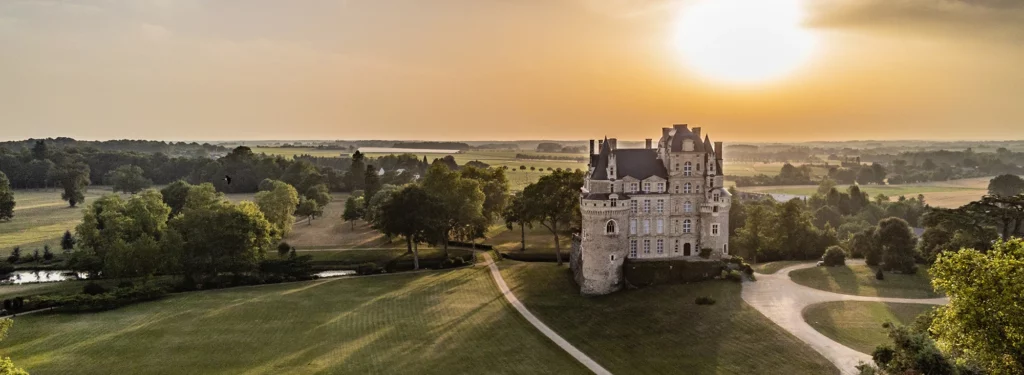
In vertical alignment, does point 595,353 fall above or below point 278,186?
below

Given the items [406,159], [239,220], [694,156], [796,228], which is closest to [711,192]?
[694,156]

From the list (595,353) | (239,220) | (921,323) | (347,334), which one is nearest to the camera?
(921,323)

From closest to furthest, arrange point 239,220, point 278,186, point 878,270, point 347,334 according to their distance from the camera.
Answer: point 347,334 < point 878,270 < point 239,220 < point 278,186

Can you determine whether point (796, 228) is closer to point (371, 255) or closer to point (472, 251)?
point (472, 251)

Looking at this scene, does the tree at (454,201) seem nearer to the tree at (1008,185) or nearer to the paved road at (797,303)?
the paved road at (797,303)

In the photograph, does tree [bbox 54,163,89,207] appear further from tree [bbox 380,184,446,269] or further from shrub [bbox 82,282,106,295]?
tree [bbox 380,184,446,269]

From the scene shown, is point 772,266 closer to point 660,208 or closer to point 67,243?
point 660,208

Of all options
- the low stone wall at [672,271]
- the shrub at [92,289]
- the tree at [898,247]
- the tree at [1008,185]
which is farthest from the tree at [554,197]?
the tree at [1008,185]
